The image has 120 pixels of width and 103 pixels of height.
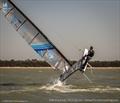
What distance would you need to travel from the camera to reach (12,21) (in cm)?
2325

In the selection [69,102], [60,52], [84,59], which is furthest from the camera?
[60,52]

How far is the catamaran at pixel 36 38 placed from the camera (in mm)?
22969

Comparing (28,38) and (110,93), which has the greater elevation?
(28,38)

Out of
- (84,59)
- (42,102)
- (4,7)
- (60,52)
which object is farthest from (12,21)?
(42,102)

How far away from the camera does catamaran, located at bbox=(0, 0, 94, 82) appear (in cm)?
2297

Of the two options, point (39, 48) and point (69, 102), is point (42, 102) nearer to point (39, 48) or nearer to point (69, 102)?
point (69, 102)

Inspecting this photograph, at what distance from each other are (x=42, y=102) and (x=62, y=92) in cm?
366

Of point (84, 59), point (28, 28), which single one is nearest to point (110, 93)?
point (84, 59)

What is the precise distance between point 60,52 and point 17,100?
5.01 meters

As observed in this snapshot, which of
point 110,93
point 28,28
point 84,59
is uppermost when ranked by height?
point 28,28

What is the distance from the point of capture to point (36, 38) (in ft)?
75.8

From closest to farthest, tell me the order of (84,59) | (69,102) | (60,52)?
(69,102) → (84,59) → (60,52)

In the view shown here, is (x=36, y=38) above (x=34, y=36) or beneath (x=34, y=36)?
beneath

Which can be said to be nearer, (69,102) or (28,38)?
(69,102)
